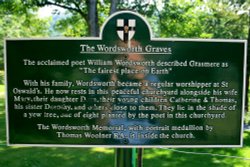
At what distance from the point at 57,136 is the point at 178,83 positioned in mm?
1241

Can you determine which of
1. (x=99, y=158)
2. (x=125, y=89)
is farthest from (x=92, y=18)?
(x=125, y=89)

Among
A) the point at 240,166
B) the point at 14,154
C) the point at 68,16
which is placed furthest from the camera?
the point at 68,16

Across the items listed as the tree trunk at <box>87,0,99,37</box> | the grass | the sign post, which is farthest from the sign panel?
the tree trunk at <box>87,0,99,37</box>

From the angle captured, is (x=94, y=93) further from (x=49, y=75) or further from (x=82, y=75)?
(x=49, y=75)

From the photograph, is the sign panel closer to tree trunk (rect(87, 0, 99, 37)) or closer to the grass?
the grass

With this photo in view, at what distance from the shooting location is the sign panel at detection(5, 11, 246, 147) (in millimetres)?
3066

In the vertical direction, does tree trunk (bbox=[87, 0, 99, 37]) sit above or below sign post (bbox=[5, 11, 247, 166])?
above

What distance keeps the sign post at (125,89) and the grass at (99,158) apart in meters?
3.10

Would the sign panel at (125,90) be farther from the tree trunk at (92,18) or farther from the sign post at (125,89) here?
the tree trunk at (92,18)

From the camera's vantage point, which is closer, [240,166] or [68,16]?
[240,166]

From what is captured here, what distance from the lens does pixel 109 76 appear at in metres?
3.11

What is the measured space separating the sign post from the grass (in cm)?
310

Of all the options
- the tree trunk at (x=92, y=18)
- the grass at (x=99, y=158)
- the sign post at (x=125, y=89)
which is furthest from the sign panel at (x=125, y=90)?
the tree trunk at (x=92, y=18)

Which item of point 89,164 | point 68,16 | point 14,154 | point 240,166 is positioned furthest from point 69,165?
point 68,16
